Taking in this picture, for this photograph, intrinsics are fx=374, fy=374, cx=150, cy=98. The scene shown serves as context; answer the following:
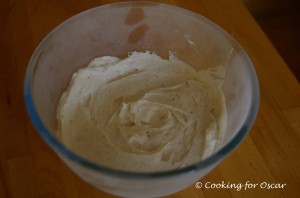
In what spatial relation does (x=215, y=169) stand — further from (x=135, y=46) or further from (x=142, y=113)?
(x=135, y=46)

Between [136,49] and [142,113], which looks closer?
[142,113]

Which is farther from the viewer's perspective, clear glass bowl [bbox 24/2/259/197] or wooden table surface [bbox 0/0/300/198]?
wooden table surface [bbox 0/0/300/198]

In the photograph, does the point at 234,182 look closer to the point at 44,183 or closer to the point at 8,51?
the point at 44,183

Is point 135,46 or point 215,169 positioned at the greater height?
point 135,46

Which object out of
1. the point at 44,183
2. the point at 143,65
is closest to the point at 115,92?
the point at 143,65

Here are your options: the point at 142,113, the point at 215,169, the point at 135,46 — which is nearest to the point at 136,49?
the point at 135,46

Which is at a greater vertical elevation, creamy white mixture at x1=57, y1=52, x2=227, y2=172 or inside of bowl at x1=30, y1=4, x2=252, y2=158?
inside of bowl at x1=30, y1=4, x2=252, y2=158
